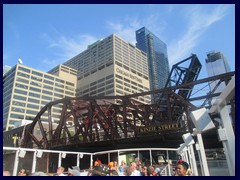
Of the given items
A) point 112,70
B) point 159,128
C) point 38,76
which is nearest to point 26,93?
point 38,76

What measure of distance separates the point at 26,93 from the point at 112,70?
55.6 metres

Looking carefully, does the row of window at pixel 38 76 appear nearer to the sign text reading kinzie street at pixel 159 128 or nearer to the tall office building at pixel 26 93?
the tall office building at pixel 26 93

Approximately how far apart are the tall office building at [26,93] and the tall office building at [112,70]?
23313mm

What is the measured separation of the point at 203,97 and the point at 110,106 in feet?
43.1

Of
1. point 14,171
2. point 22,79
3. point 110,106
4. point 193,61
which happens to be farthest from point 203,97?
point 22,79

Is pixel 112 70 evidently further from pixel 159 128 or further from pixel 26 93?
pixel 159 128

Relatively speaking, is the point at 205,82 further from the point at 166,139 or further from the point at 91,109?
the point at 91,109

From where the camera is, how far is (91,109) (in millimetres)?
28984

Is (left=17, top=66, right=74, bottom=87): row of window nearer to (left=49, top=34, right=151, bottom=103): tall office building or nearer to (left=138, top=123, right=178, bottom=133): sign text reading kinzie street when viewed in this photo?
(left=49, top=34, right=151, bottom=103): tall office building

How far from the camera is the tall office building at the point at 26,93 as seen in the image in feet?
343

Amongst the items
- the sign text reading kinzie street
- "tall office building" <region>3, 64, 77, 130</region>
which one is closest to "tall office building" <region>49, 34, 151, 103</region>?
"tall office building" <region>3, 64, 77, 130</region>

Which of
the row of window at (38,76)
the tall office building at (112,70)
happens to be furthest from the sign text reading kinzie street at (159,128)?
the tall office building at (112,70)

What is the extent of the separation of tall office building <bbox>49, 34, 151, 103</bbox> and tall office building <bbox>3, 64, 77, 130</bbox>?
23313 millimetres

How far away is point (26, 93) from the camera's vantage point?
112938mm
